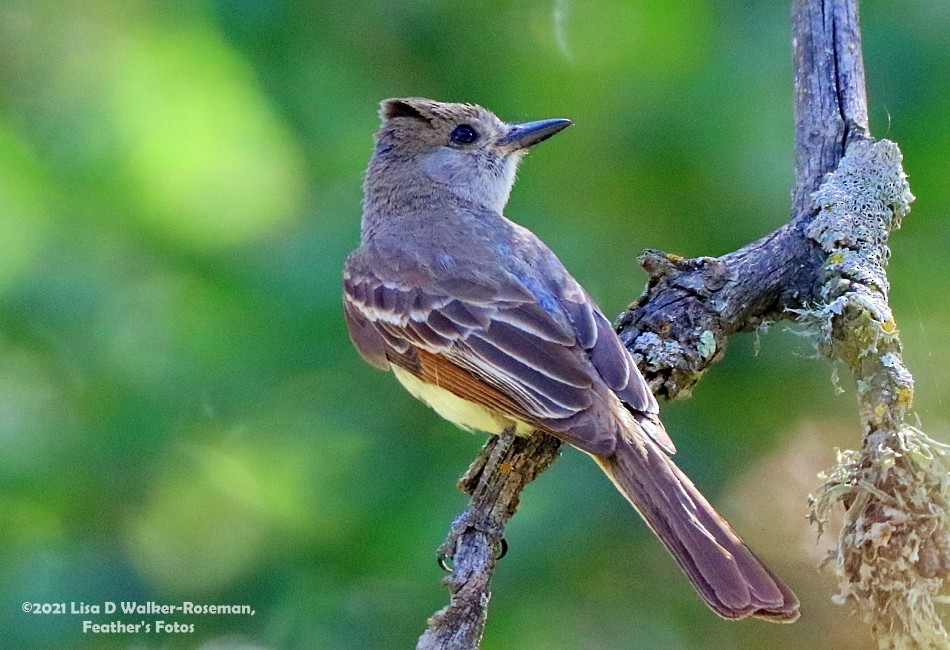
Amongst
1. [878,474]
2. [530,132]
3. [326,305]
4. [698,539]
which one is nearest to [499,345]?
[326,305]

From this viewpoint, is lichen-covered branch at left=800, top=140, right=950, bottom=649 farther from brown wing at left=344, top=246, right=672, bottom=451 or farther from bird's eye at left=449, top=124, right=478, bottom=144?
bird's eye at left=449, top=124, right=478, bottom=144

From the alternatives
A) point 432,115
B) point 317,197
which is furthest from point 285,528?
point 432,115

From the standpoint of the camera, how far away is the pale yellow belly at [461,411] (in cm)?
432

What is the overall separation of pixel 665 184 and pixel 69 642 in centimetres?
300

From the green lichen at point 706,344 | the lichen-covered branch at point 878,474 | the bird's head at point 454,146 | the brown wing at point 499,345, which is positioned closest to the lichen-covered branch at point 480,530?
the brown wing at point 499,345

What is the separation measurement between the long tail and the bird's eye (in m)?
2.05

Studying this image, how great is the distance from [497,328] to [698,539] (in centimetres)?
120

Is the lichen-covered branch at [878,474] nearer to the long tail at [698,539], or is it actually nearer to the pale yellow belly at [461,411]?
the long tail at [698,539]

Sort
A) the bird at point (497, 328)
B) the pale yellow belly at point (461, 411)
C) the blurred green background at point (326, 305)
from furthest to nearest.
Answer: the blurred green background at point (326, 305) < the pale yellow belly at point (461, 411) < the bird at point (497, 328)

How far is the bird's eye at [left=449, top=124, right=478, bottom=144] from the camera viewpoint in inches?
216

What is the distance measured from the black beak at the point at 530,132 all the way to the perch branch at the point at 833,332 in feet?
3.39

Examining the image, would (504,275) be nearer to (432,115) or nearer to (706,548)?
(432,115)

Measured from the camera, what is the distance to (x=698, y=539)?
140 inches

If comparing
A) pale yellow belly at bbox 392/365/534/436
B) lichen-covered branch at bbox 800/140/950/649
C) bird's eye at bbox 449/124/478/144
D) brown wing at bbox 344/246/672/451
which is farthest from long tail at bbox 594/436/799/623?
bird's eye at bbox 449/124/478/144
